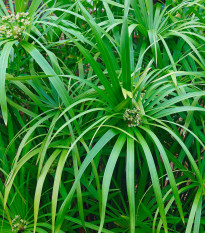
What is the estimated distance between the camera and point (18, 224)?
1.08 meters

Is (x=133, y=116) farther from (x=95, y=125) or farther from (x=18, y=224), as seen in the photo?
(x=18, y=224)

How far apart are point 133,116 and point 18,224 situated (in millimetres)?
550

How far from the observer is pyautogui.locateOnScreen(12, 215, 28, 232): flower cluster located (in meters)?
1.07

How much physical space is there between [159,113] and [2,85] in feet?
1.62

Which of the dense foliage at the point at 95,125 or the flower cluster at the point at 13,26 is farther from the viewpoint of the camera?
the flower cluster at the point at 13,26

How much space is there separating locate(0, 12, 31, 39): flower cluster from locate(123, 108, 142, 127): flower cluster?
460 mm

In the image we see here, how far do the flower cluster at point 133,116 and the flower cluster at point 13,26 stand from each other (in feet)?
1.51

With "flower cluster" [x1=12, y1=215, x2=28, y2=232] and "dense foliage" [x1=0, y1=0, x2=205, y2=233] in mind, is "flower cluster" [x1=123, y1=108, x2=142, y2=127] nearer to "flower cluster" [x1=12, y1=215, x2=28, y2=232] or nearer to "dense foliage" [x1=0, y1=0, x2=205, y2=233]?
"dense foliage" [x1=0, y1=0, x2=205, y2=233]

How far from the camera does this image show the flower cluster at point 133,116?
0.97 metres

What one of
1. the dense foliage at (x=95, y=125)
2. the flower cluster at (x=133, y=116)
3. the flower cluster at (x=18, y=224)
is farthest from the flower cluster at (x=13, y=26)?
the flower cluster at (x=18, y=224)

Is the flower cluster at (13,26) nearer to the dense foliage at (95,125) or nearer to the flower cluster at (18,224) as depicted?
the dense foliage at (95,125)

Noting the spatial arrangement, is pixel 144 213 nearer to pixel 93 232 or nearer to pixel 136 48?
pixel 93 232

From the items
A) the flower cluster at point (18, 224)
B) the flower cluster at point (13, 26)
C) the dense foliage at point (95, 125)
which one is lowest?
→ the flower cluster at point (18, 224)

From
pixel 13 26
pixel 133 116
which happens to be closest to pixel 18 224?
pixel 133 116
